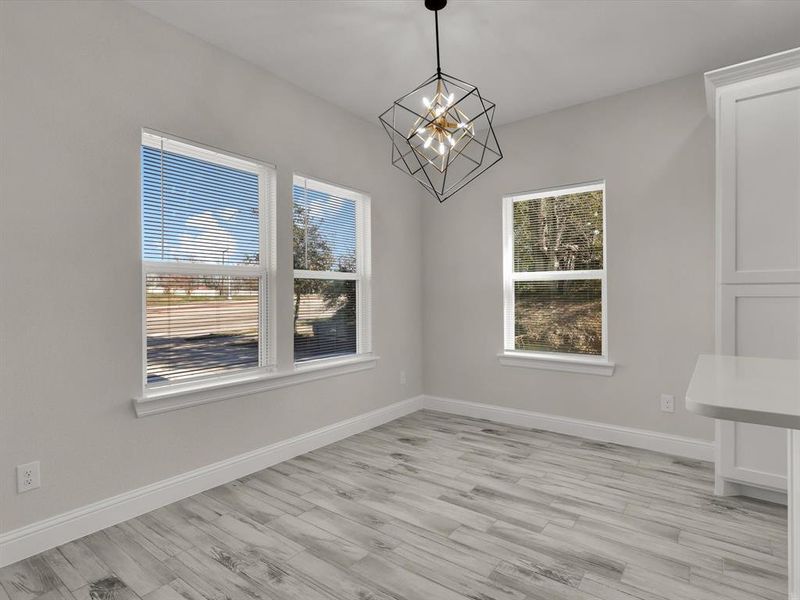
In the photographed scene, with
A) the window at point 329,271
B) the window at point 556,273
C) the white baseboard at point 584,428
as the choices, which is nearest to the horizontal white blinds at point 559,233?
the window at point 556,273

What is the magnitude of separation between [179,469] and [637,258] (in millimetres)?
3394

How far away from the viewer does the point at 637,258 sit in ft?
11.2

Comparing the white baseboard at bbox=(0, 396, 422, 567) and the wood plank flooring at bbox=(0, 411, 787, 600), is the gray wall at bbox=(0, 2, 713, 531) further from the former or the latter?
the wood plank flooring at bbox=(0, 411, 787, 600)

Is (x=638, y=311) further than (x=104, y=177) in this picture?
Yes

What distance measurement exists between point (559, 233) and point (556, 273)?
340 mm

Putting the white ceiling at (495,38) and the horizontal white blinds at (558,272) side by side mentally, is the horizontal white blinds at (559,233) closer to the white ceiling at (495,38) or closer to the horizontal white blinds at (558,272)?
the horizontal white blinds at (558,272)

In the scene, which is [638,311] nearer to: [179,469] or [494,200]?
[494,200]

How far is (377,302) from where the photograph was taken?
404cm

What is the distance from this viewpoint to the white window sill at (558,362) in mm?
3561

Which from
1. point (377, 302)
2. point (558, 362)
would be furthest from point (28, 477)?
point (558, 362)

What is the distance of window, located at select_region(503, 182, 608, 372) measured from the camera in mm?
3668

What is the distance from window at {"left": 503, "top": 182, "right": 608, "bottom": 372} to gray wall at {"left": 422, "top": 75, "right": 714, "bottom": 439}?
0.36ft

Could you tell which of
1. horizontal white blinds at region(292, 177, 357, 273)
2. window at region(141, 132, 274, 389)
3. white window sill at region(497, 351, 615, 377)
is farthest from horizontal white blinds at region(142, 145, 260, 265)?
white window sill at region(497, 351, 615, 377)

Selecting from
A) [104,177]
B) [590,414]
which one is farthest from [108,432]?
[590,414]
